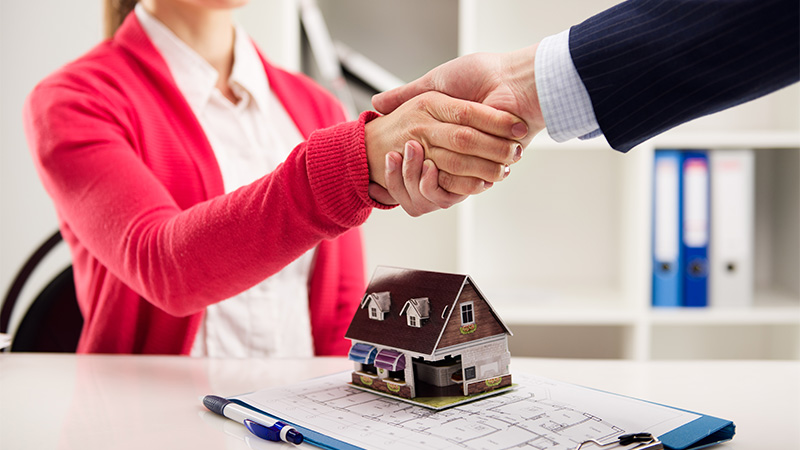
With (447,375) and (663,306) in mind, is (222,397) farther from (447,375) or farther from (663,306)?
(663,306)

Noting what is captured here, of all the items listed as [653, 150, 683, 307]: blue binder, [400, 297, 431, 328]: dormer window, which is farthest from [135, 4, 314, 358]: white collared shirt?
[653, 150, 683, 307]: blue binder

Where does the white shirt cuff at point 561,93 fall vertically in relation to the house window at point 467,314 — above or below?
above

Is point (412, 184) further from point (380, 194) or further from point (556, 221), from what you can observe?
point (556, 221)

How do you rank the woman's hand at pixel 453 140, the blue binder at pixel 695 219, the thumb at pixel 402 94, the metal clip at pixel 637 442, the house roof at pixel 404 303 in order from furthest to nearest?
the blue binder at pixel 695 219, the thumb at pixel 402 94, the woman's hand at pixel 453 140, the house roof at pixel 404 303, the metal clip at pixel 637 442

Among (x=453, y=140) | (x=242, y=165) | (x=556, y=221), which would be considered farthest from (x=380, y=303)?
(x=556, y=221)

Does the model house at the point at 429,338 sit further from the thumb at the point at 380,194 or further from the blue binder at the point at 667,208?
the blue binder at the point at 667,208

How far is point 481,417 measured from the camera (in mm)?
670

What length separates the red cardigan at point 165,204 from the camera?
2.79 feet

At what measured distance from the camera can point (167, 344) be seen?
117 cm

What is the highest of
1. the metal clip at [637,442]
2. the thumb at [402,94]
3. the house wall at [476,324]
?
the thumb at [402,94]

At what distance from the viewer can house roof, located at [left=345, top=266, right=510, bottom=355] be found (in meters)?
0.71

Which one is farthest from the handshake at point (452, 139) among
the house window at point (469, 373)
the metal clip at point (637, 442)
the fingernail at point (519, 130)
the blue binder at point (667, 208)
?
the blue binder at point (667, 208)

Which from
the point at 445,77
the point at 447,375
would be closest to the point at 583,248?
the point at 445,77

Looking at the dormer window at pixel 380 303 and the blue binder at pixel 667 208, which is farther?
the blue binder at pixel 667 208
